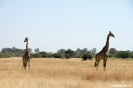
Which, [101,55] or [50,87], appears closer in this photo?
[50,87]

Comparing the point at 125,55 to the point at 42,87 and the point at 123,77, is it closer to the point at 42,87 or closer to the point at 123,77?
the point at 123,77

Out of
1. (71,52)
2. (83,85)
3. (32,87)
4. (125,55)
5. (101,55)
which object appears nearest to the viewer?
(32,87)

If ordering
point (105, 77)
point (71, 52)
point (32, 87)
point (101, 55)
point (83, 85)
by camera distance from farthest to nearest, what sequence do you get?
point (71, 52) → point (101, 55) → point (105, 77) → point (83, 85) → point (32, 87)

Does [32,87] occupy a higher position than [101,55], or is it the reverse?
[101,55]

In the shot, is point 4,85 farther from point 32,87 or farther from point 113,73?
point 113,73

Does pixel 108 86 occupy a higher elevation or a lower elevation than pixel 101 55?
lower

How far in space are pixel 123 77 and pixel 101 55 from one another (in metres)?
5.02

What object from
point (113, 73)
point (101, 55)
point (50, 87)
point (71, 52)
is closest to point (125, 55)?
point (71, 52)

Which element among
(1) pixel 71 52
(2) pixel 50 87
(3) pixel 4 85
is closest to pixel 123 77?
(2) pixel 50 87

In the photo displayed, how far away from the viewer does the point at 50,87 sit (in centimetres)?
1055

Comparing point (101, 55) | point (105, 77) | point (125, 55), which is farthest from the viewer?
point (125, 55)

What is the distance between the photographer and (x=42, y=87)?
34.2 feet

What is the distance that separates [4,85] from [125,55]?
51.3 m

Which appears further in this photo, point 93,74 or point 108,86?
point 93,74
